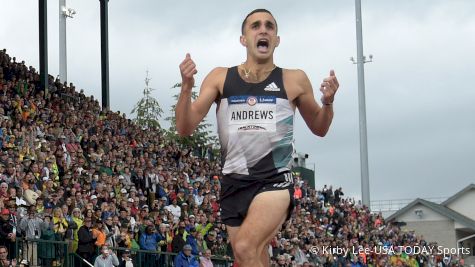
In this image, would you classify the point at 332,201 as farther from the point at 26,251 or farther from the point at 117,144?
the point at 26,251

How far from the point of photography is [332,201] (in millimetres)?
39438

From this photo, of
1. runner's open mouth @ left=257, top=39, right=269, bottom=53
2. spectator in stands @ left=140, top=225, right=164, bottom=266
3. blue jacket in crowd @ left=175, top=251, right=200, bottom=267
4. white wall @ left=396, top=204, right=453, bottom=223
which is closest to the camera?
runner's open mouth @ left=257, top=39, right=269, bottom=53

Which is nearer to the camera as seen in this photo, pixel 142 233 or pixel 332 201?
pixel 142 233

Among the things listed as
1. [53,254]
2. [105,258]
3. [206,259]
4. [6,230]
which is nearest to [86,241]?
[105,258]

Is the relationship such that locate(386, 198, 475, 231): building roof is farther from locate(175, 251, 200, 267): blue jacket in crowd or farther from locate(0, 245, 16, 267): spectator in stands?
locate(0, 245, 16, 267): spectator in stands

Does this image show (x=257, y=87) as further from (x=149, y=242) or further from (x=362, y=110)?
(x=362, y=110)

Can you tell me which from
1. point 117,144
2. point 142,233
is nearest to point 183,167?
point 117,144

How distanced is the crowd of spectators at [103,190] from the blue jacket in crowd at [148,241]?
0.03 meters

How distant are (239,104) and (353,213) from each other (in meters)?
31.4

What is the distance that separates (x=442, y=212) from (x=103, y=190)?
146ft

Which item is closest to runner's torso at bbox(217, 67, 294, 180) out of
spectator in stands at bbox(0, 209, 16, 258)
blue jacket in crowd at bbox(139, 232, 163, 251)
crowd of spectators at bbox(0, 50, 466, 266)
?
crowd of spectators at bbox(0, 50, 466, 266)

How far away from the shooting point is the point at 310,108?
850cm

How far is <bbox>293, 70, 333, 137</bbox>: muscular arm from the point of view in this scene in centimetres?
844

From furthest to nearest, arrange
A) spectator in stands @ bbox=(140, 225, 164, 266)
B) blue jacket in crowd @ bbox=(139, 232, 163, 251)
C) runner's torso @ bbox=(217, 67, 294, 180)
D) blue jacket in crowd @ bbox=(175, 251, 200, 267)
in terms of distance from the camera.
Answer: blue jacket in crowd @ bbox=(139, 232, 163, 251), spectator in stands @ bbox=(140, 225, 164, 266), blue jacket in crowd @ bbox=(175, 251, 200, 267), runner's torso @ bbox=(217, 67, 294, 180)
